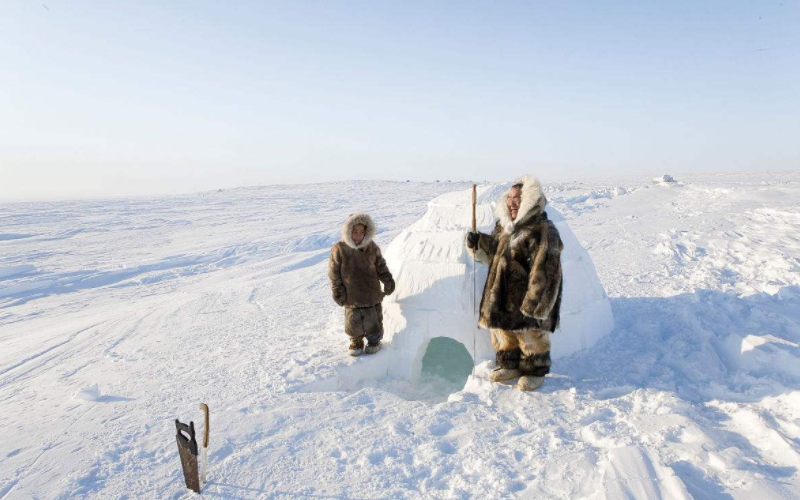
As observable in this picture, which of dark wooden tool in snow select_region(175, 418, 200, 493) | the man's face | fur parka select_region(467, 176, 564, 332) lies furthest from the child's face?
dark wooden tool in snow select_region(175, 418, 200, 493)

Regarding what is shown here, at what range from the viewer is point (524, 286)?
367cm

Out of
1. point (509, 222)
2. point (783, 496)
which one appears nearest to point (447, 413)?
point (509, 222)

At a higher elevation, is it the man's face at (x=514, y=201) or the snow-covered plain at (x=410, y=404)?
the man's face at (x=514, y=201)

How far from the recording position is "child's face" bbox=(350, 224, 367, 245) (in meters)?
4.45

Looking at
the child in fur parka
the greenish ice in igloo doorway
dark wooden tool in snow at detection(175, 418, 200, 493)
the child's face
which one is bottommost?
the greenish ice in igloo doorway

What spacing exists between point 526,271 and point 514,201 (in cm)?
63

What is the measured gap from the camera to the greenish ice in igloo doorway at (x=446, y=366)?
4785 millimetres

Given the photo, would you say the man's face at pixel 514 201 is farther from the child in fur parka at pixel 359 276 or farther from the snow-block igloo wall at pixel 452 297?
the child in fur parka at pixel 359 276

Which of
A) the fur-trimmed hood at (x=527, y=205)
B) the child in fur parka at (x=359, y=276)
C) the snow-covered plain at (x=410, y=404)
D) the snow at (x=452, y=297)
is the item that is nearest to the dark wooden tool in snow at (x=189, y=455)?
the snow-covered plain at (x=410, y=404)

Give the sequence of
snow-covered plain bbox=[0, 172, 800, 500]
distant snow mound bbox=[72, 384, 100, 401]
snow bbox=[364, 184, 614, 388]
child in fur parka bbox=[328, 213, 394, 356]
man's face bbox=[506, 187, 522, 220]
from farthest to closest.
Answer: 1. child in fur parka bbox=[328, 213, 394, 356]
2. snow bbox=[364, 184, 614, 388]
3. distant snow mound bbox=[72, 384, 100, 401]
4. man's face bbox=[506, 187, 522, 220]
5. snow-covered plain bbox=[0, 172, 800, 500]

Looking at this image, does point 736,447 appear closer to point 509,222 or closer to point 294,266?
point 509,222

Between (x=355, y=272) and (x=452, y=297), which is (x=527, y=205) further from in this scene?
(x=355, y=272)

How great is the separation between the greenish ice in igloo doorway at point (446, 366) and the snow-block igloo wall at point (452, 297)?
0.37 meters

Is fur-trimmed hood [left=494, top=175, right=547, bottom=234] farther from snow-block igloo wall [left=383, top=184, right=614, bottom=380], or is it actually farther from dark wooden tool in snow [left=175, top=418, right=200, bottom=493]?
dark wooden tool in snow [left=175, top=418, right=200, bottom=493]
